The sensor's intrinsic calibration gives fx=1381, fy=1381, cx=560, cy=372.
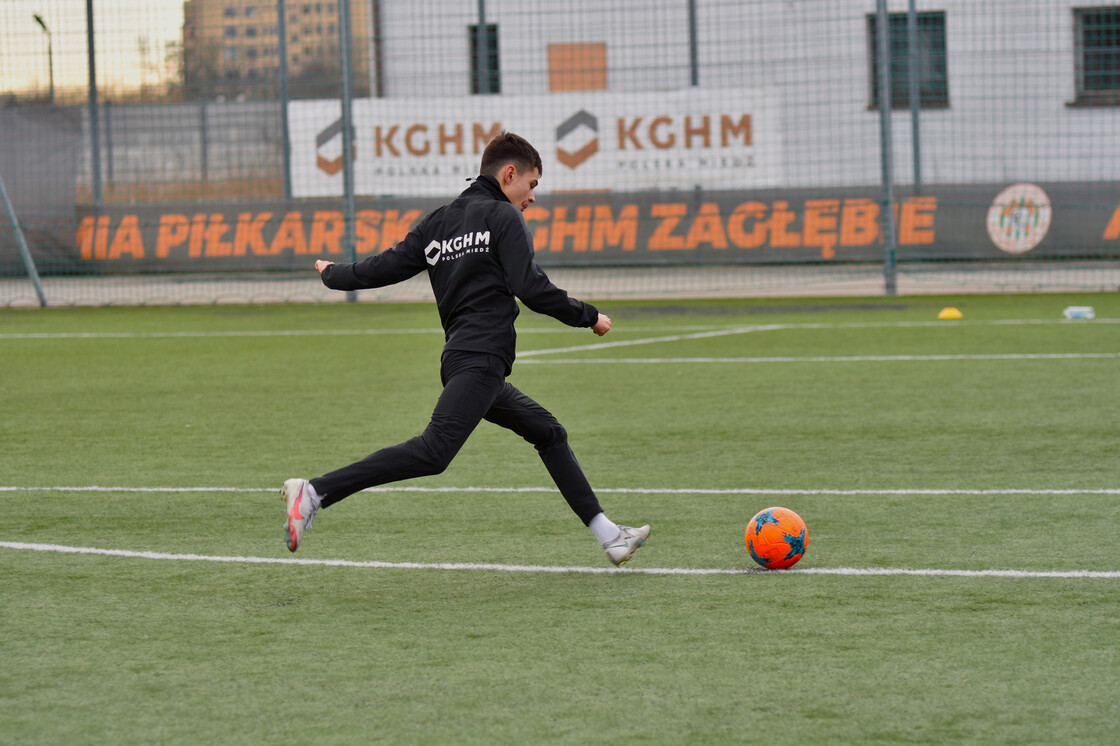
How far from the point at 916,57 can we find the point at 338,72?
30.1ft

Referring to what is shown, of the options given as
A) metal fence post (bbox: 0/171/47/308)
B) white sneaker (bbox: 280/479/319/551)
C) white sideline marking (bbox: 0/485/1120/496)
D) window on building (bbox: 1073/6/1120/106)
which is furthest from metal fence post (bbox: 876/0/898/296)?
white sneaker (bbox: 280/479/319/551)

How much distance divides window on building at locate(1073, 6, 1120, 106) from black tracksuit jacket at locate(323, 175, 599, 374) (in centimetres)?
1876

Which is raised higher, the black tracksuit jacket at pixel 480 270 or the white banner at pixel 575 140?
the white banner at pixel 575 140

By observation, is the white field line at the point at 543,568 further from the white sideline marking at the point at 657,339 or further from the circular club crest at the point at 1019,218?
the circular club crest at the point at 1019,218

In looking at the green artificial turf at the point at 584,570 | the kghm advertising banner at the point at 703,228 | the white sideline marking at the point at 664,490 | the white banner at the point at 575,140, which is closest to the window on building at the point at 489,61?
the white banner at the point at 575,140

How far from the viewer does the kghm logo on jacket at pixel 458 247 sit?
4.85m

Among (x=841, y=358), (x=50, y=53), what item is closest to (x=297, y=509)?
(x=841, y=358)

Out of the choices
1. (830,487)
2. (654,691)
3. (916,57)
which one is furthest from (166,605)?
(916,57)

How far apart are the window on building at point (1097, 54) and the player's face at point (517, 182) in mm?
18548

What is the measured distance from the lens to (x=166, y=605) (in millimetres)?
4547

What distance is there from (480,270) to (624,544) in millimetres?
1112

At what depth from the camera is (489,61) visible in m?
21.2

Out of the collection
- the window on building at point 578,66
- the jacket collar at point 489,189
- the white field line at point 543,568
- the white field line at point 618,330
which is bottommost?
the white field line at point 543,568

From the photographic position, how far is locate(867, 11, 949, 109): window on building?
Answer: 2095 centimetres
